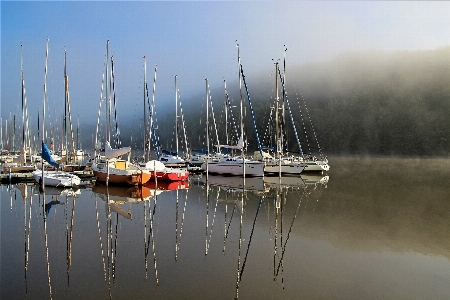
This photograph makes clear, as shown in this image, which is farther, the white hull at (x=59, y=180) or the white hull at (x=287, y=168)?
the white hull at (x=287, y=168)

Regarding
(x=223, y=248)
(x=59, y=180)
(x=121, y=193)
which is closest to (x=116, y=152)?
(x=121, y=193)

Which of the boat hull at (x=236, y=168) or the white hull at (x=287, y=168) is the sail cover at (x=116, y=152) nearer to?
the boat hull at (x=236, y=168)

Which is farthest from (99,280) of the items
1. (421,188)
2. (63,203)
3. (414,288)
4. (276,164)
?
(276,164)

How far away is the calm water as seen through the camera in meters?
9.19

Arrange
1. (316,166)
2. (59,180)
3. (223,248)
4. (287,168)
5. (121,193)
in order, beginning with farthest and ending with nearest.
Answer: (316,166), (287,168), (59,180), (121,193), (223,248)

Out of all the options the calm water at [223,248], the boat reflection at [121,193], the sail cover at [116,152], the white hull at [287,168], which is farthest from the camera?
the white hull at [287,168]

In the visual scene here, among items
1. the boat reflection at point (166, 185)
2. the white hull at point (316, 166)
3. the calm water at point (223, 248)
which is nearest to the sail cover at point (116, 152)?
the boat reflection at point (166, 185)

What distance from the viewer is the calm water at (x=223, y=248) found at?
30.1 ft

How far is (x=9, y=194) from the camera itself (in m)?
25.5

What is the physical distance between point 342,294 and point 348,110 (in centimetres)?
13242

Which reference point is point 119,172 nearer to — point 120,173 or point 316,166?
point 120,173

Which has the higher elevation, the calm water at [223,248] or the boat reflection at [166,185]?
the calm water at [223,248]

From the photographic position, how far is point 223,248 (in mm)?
12844

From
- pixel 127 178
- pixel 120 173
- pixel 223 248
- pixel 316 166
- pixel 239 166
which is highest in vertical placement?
pixel 120 173
